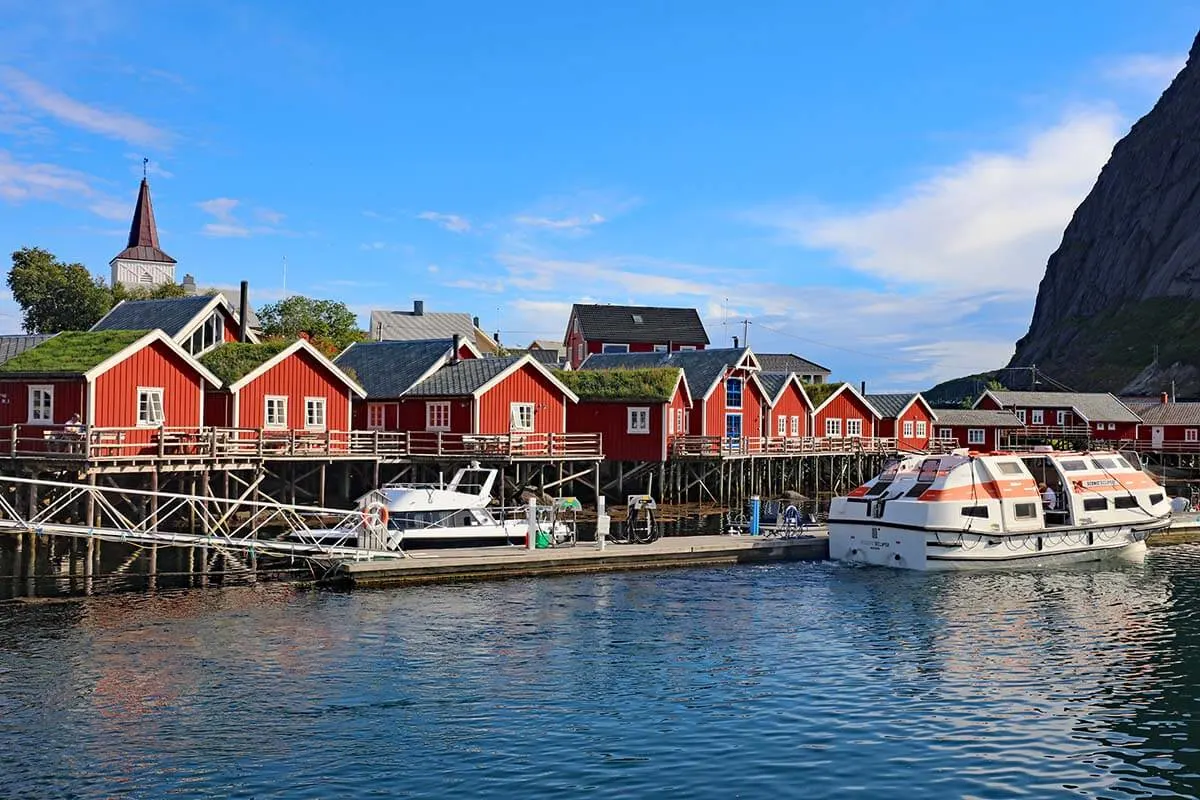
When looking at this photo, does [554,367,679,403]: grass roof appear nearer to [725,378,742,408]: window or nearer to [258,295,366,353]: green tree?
[725,378,742,408]: window

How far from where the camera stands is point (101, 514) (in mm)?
37156

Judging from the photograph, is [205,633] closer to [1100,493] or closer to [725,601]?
[725,601]

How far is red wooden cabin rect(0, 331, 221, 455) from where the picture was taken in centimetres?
3544

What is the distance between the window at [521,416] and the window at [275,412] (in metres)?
10.6

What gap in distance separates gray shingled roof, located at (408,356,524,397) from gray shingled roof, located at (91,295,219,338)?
378 inches

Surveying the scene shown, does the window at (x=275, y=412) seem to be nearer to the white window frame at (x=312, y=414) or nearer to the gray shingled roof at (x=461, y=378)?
the white window frame at (x=312, y=414)

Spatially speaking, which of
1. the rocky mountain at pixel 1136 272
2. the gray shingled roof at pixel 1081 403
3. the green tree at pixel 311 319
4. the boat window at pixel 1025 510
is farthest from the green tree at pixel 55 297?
the rocky mountain at pixel 1136 272

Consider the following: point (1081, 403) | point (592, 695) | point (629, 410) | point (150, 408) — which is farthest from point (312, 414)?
point (1081, 403)

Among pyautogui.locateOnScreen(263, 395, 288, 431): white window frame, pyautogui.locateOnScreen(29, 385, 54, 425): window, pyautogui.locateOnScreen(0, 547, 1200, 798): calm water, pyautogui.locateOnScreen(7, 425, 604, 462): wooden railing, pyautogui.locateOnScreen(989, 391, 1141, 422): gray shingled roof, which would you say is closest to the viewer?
pyautogui.locateOnScreen(0, 547, 1200, 798): calm water

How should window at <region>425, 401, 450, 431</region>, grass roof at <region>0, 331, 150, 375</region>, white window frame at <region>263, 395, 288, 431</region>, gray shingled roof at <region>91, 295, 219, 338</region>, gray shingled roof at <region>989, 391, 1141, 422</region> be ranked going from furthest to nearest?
gray shingled roof at <region>989, 391, 1141, 422</region> → window at <region>425, 401, 450, 431</region> → gray shingled roof at <region>91, 295, 219, 338</region> → white window frame at <region>263, 395, 288, 431</region> → grass roof at <region>0, 331, 150, 375</region>

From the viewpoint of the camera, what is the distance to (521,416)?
49875 mm

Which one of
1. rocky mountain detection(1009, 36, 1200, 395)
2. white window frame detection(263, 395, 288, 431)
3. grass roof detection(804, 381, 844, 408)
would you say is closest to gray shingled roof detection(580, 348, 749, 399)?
grass roof detection(804, 381, 844, 408)

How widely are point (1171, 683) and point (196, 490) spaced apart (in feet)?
100.0

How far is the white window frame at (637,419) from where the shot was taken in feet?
184
